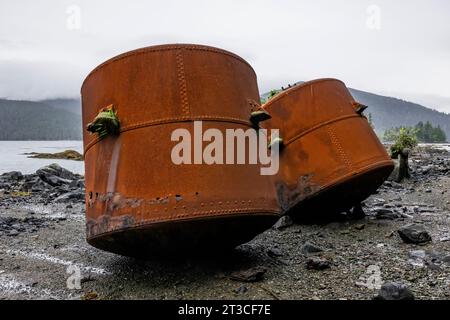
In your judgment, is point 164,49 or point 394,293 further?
point 164,49

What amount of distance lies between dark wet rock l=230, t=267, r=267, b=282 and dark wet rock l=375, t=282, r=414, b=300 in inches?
45.4

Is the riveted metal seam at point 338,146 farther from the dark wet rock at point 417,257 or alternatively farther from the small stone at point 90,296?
the small stone at point 90,296

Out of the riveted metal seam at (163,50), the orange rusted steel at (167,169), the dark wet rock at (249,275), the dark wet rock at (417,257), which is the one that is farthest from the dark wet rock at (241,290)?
the riveted metal seam at (163,50)

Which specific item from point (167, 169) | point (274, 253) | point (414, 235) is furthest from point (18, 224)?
point (414, 235)

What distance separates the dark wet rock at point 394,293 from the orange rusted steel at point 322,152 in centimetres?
276

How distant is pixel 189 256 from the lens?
15.1 ft

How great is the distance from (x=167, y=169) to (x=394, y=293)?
225 cm

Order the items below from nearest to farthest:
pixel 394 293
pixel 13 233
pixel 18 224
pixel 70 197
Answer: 1. pixel 394 293
2. pixel 13 233
3. pixel 18 224
4. pixel 70 197

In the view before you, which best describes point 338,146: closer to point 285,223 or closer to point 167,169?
point 285,223

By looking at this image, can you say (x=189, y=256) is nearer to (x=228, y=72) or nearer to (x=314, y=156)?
(x=228, y=72)

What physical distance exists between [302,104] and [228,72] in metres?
2.64

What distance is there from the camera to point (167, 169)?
4.02 meters

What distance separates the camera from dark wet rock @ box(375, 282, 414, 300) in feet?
11.9
